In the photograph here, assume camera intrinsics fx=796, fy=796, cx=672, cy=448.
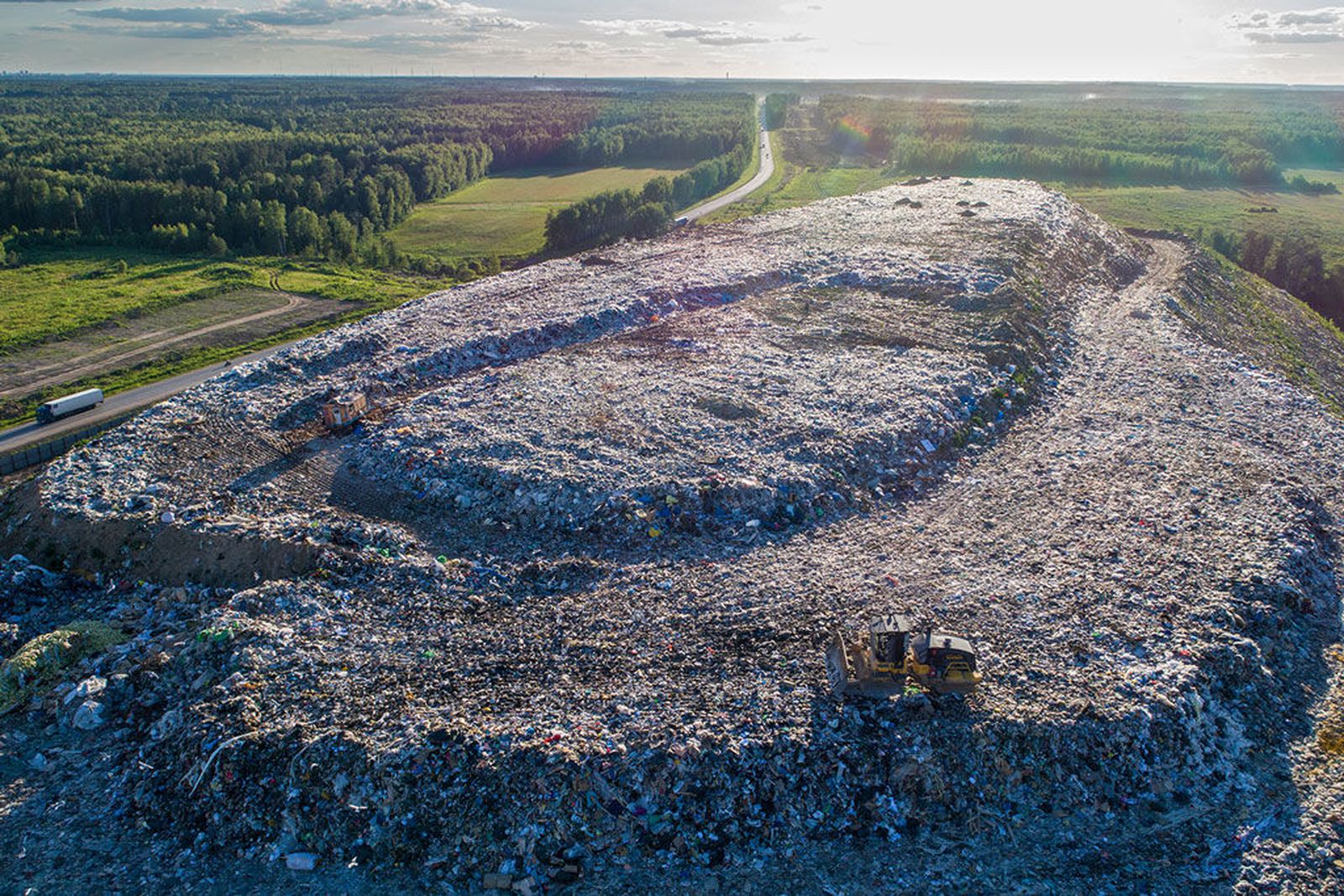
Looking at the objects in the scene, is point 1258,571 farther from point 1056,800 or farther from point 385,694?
point 385,694

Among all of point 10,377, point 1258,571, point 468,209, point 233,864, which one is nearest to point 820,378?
point 1258,571

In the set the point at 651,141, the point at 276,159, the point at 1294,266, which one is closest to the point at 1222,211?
the point at 1294,266

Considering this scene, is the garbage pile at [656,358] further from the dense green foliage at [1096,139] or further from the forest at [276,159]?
the dense green foliage at [1096,139]

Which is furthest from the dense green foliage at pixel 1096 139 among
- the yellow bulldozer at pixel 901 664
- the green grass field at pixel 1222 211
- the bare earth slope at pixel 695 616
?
the yellow bulldozer at pixel 901 664

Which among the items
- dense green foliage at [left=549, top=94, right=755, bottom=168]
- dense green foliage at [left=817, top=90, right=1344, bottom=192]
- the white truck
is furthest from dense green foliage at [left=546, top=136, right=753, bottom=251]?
dense green foliage at [left=817, top=90, right=1344, bottom=192]

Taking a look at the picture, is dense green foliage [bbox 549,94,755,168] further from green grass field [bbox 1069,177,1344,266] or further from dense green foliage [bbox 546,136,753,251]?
green grass field [bbox 1069,177,1344,266]
